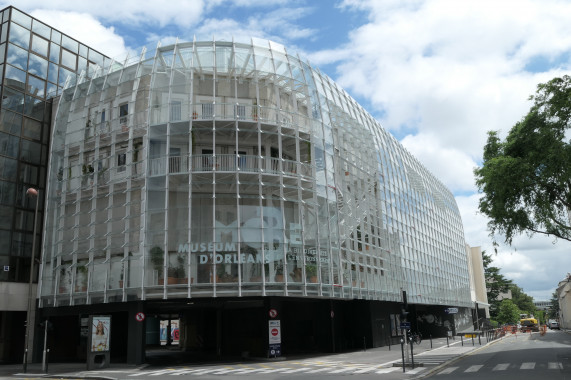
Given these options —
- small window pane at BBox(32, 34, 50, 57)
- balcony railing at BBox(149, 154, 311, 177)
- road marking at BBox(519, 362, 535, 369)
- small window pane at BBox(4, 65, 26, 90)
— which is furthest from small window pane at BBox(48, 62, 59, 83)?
road marking at BBox(519, 362, 535, 369)

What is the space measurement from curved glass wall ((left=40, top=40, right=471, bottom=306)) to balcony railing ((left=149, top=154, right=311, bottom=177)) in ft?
0.28

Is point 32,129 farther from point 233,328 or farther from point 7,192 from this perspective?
point 233,328

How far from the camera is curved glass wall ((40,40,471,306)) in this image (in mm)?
28906

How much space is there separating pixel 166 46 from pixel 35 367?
22183mm

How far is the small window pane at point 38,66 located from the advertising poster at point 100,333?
21.9 meters

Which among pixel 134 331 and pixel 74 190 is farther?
pixel 74 190

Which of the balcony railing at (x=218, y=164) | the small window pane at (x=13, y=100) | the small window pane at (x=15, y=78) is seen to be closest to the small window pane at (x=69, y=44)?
the small window pane at (x=15, y=78)

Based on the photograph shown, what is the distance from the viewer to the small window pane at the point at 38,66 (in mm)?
38250

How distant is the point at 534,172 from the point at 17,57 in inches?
1456

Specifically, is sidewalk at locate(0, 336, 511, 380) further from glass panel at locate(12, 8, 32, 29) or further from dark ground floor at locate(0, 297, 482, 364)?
glass panel at locate(12, 8, 32, 29)

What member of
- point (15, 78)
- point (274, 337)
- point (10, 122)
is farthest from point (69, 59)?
point (274, 337)

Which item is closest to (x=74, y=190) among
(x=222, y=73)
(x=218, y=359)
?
(x=222, y=73)

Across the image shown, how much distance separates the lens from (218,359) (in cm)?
3122

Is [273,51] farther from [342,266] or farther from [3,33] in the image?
[3,33]
